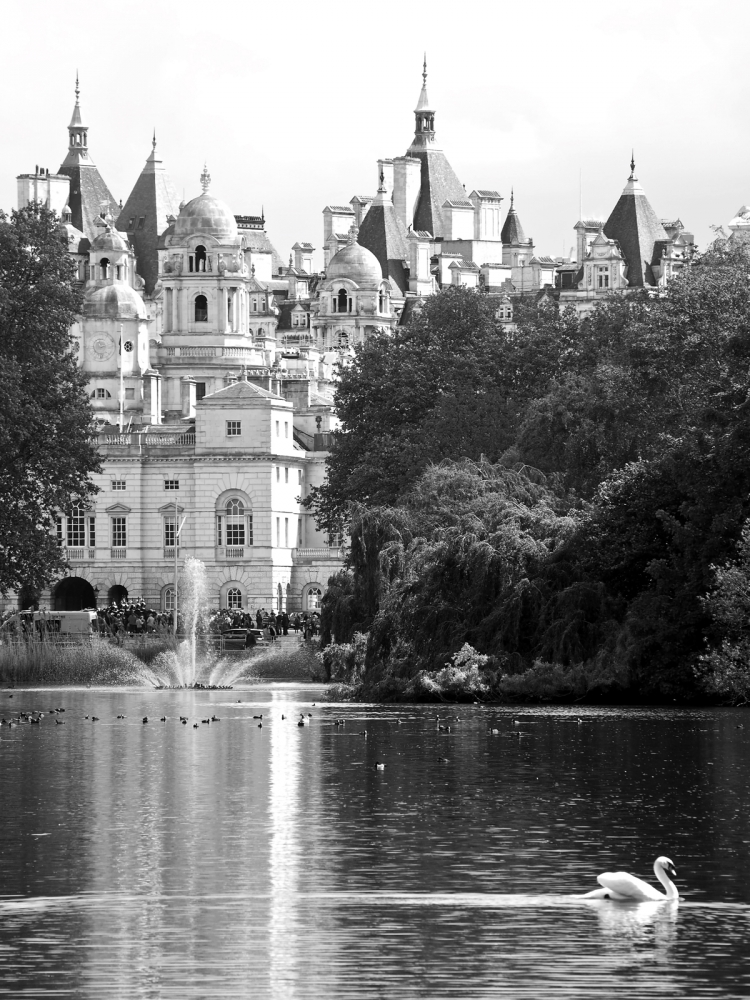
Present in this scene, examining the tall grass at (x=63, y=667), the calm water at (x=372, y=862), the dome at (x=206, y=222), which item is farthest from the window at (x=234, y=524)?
the calm water at (x=372, y=862)

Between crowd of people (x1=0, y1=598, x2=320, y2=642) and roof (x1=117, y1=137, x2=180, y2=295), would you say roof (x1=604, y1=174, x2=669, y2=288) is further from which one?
crowd of people (x1=0, y1=598, x2=320, y2=642)

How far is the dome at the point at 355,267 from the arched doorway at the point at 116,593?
6430 cm

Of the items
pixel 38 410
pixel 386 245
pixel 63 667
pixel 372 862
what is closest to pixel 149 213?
pixel 386 245

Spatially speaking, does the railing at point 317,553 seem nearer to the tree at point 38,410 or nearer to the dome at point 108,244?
the dome at point 108,244

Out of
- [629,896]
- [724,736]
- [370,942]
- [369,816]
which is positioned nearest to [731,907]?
[629,896]

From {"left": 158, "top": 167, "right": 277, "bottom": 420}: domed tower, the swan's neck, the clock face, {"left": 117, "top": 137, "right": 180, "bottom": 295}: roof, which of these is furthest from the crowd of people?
{"left": 117, "top": 137, "right": 180, "bottom": 295}: roof

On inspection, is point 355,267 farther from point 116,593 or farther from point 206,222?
point 116,593

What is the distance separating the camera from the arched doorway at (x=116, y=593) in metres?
119

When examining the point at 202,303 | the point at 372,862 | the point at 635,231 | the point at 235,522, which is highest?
the point at 635,231

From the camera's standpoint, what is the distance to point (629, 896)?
24672mm

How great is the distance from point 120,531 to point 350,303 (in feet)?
210

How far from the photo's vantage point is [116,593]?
392 feet

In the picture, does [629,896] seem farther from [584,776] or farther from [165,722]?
[165,722]

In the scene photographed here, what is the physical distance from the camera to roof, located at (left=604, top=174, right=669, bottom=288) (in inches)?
7421
